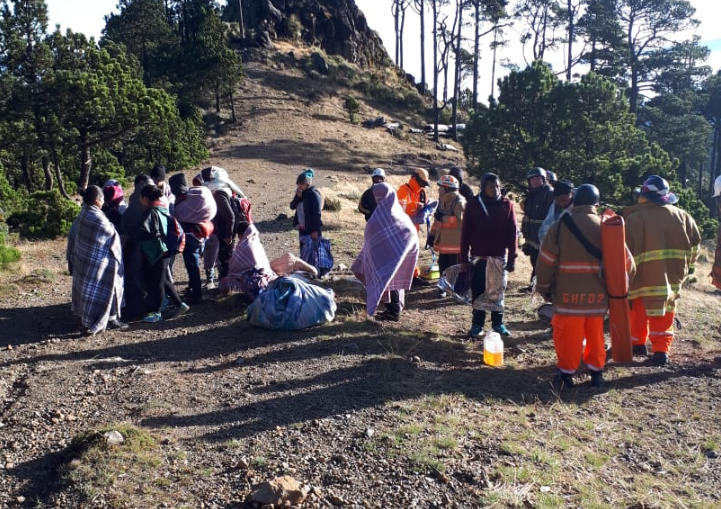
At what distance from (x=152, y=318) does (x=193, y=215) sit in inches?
47.8

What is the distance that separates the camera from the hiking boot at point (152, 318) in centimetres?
634

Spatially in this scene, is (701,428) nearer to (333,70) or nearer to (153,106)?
(153,106)

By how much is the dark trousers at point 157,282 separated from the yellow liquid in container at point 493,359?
3442mm

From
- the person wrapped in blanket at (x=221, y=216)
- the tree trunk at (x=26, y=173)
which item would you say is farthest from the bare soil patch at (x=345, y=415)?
the tree trunk at (x=26, y=173)

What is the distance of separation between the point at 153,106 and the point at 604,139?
40.8ft

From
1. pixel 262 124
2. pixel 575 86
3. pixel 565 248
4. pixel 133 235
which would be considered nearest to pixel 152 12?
pixel 262 124

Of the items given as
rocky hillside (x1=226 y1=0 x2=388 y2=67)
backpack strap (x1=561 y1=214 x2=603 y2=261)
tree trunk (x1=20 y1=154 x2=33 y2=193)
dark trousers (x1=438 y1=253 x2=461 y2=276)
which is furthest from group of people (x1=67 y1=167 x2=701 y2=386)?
rocky hillside (x1=226 y1=0 x2=388 y2=67)

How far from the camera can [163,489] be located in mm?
3176

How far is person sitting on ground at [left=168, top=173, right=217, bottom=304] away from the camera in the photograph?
6656mm

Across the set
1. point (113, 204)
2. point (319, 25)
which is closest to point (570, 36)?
point (319, 25)

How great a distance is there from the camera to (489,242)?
18.7ft

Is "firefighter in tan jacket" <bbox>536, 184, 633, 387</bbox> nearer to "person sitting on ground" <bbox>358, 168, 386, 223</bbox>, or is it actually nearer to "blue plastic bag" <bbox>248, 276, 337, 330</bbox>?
"blue plastic bag" <bbox>248, 276, 337, 330</bbox>

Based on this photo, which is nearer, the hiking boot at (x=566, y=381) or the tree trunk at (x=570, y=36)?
the hiking boot at (x=566, y=381)

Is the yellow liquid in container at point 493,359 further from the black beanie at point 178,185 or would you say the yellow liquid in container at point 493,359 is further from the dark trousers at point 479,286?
the black beanie at point 178,185
